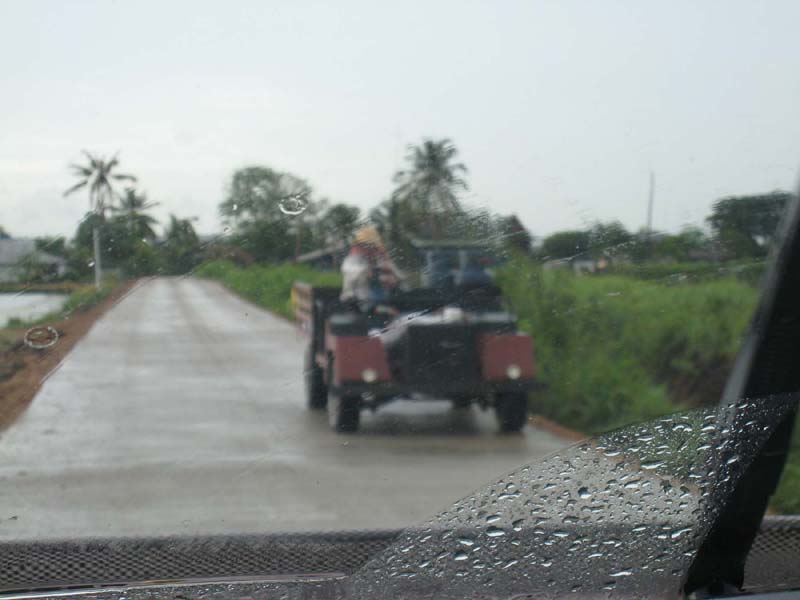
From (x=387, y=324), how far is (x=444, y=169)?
0.43m

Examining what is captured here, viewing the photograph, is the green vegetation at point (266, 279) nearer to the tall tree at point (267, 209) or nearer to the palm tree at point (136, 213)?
the tall tree at point (267, 209)

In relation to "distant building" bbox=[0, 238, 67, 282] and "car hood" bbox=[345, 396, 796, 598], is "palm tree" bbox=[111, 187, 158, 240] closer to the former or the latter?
"distant building" bbox=[0, 238, 67, 282]

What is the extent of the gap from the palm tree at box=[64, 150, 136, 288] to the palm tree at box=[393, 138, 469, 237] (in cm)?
68

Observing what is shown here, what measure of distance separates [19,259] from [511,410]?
130 centimetres

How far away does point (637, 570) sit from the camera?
2.70m

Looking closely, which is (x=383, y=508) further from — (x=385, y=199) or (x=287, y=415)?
(x=385, y=199)

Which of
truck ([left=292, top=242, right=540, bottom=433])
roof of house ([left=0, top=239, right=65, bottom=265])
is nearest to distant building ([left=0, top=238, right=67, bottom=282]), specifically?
roof of house ([left=0, top=239, right=65, bottom=265])

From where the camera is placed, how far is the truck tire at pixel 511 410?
8.93 ft

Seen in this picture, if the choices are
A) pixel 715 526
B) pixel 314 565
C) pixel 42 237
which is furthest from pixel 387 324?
pixel 715 526

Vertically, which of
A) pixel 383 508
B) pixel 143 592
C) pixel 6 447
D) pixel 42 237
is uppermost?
pixel 42 237

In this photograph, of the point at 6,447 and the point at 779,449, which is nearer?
the point at 6,447

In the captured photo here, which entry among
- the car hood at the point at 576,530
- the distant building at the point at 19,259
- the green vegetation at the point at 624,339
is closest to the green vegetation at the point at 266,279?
the distant building at the point at 19,259

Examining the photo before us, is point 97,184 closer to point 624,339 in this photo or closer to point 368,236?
point 368,236

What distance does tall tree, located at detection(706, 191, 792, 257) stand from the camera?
9.16 feet
